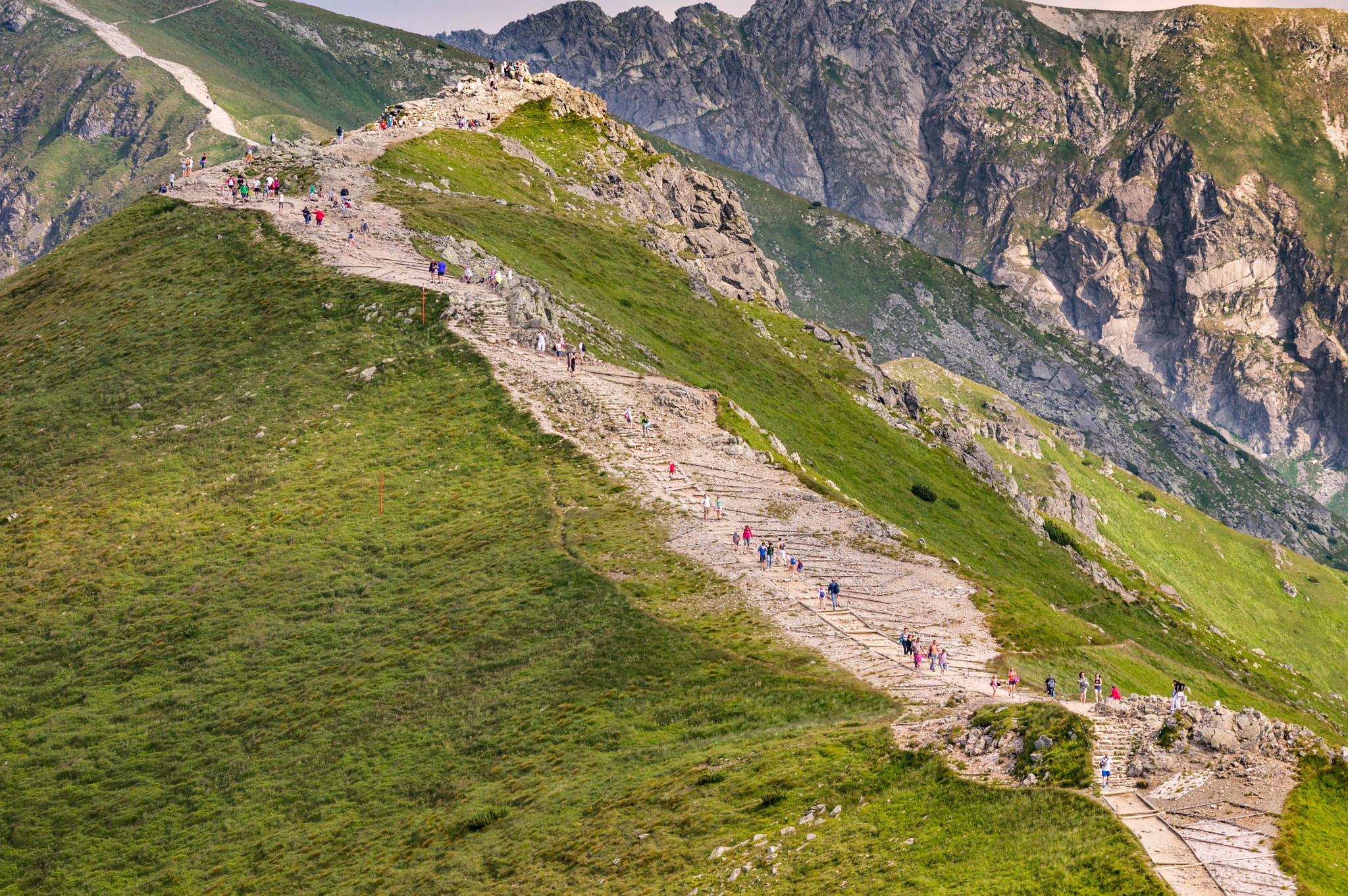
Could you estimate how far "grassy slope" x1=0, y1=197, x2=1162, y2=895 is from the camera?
30609 mm

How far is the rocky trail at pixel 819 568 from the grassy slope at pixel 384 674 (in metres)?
1.92

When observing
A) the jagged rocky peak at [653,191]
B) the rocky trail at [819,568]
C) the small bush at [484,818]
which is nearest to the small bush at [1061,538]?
the jagged rocky peak at [653,191]

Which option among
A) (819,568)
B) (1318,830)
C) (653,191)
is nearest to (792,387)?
(819,568)

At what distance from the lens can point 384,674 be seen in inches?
1726

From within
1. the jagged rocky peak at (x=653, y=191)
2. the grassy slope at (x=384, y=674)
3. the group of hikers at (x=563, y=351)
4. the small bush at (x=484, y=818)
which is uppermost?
the jagged rocky peak at (x=653, y=191)

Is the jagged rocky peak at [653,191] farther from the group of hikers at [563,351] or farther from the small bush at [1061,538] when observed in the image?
the small bush at [1061,538]

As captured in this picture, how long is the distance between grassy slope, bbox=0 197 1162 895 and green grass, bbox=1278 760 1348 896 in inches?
188

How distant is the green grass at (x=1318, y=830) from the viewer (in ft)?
77.5

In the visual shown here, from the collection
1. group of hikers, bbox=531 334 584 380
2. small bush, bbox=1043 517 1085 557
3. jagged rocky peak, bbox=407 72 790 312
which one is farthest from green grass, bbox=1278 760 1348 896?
jagged rocky peak, bbox=407 72 790 312

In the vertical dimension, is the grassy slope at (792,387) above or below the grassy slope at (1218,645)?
above

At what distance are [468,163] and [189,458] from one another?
81.7 metres

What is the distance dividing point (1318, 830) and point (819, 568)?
2704 centimetres

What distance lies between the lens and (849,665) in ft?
134

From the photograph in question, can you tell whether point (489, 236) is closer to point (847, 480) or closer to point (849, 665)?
point (847, 480)
